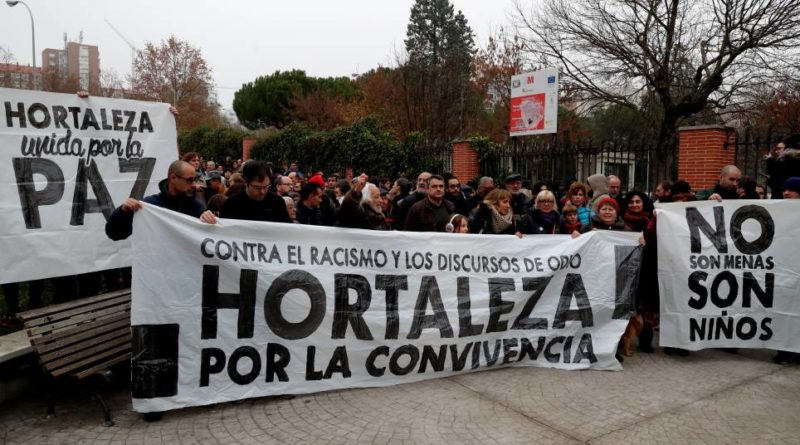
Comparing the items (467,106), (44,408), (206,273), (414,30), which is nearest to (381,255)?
(206,273)

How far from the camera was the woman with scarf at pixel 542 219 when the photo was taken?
5.91 metres

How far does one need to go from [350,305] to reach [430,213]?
174 centimetres

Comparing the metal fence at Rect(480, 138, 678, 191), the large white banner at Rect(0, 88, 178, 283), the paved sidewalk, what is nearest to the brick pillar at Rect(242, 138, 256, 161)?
the metal fence at Rect(480, 138, 678, 191)

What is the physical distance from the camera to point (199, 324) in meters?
4.09

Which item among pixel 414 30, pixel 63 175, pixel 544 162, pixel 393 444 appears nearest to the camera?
pixel 393 444

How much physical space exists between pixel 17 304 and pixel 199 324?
2.57m

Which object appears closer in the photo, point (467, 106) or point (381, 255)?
point (381, 255)

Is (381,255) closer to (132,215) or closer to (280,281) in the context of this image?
(280,281)

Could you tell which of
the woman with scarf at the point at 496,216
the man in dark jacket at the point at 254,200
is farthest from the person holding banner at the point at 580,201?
the man in dark jacket at the point at 254,200

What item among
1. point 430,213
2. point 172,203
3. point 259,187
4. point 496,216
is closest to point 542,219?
point 496,216

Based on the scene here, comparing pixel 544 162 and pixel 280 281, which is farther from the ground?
pixel 544 162

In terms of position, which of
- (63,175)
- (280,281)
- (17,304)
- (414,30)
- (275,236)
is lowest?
(17,304)

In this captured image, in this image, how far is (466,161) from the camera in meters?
14.8

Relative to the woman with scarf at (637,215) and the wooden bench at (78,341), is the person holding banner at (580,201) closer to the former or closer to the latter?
the woman with scarf at (637,215)
